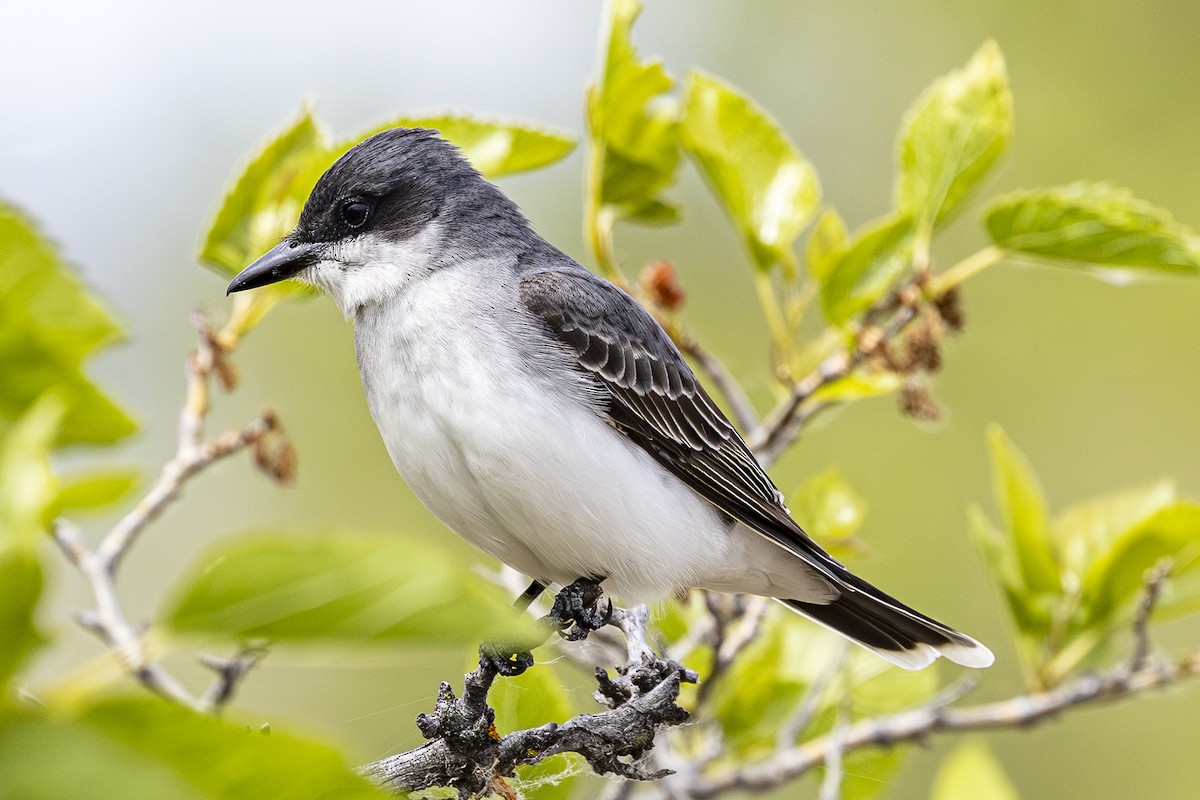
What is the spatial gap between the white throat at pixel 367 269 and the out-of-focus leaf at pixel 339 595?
7.39 ft

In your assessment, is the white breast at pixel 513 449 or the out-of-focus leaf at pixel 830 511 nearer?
the white breast at pixel 513 449

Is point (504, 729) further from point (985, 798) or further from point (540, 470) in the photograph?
point (985, 798)

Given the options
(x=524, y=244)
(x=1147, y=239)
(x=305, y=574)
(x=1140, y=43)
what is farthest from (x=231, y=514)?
(x=305, y=574)

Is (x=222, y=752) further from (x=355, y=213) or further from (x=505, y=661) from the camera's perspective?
(x=355, y=213)

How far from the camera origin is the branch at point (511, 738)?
1955mm

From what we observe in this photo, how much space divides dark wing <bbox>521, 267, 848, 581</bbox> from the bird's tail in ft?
0.51

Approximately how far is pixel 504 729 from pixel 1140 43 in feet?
25.0

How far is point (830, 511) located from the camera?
10.8ft

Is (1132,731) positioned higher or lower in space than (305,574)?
higher

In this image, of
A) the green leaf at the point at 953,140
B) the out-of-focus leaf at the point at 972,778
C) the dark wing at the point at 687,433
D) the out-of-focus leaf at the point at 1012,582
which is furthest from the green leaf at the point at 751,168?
the out-of-focus leaf at the point at 972,778

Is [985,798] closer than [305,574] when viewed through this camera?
No

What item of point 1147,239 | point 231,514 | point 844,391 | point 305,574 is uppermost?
point 231,514

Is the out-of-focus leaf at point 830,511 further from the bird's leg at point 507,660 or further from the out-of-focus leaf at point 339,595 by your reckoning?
the out-of-focus leaf at point 339,595

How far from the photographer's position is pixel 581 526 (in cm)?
268
